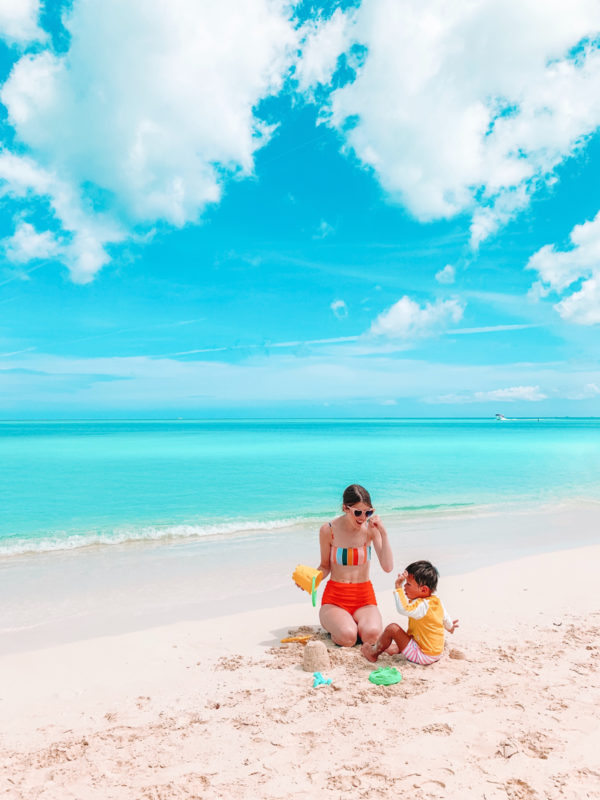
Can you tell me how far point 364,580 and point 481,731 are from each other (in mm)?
2211

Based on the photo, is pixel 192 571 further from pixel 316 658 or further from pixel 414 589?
pixel 414 589

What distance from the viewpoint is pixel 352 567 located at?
5.98m

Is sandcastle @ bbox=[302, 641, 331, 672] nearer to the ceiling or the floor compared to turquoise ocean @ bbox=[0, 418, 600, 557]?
nearer to the ceiling

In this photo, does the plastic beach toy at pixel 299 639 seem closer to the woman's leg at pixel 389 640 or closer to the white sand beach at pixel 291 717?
the white sand beach at pixel 291 717

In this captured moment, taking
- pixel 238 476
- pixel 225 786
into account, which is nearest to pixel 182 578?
pixel 225 786

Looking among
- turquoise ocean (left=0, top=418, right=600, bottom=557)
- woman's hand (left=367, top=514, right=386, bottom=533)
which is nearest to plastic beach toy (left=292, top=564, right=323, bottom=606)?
woman's hand (left=367, top=514, right=386, bottom=533)

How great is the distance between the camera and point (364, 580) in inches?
238

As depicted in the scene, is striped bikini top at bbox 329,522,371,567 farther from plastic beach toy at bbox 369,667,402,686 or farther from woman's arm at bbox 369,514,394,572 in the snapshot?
plastic beach toy at bbox 369,667,402,686

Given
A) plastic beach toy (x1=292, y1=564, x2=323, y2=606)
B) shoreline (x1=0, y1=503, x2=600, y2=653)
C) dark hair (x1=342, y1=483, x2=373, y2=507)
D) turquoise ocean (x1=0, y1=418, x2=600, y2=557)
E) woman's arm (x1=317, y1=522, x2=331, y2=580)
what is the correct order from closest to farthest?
1. dark hair (x1=342, y1=483, x2=373, y2=507)
2. plastic beach toy (x1=292, y1=564, x2=323, y2=606)
3. woman's arm (x1=317, y1=522, x2=331, y2=580)
4. shoreline (x1=0, y1=503, x2=600, y2=653)
5. turquoise ocean (x1=0, y1=418, x2=600, y2=557)

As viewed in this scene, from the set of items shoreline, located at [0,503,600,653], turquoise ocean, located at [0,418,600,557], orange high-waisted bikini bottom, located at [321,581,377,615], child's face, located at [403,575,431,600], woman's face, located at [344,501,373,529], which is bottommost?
turquoise ocean, located at [0,418,600,557]

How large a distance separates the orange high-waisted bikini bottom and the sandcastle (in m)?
0.81

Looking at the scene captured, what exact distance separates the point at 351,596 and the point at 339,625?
0.35m

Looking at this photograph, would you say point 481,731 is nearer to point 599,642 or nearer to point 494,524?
point 599,642

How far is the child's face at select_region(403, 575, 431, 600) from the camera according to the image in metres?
5.30
